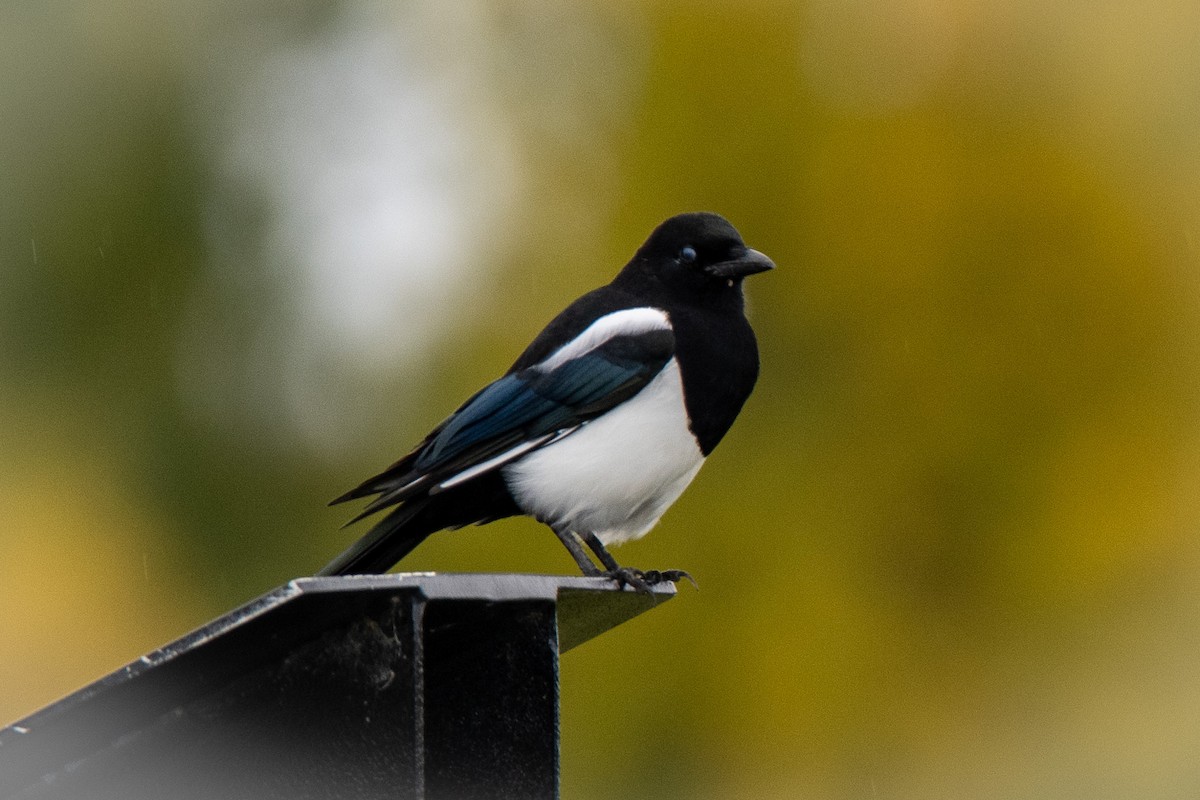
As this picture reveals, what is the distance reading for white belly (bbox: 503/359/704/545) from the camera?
4.41m

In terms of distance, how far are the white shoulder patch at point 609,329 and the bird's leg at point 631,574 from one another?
0.41 meters

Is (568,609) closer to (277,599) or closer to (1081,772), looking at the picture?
(277,599)

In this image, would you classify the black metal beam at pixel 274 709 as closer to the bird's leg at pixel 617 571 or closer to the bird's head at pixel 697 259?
the bird's leg at pixel 617 571

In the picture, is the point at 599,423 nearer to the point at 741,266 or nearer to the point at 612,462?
the point at 612,462

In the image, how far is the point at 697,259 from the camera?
4.79 meters

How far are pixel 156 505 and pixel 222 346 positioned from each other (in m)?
1.31

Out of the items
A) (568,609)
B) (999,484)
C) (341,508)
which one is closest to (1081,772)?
(999,484)

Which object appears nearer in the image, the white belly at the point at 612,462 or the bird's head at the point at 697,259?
the white belly at the point at 612,462

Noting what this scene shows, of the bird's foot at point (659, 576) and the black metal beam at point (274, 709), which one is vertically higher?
the bird's foot at point (659, 576)

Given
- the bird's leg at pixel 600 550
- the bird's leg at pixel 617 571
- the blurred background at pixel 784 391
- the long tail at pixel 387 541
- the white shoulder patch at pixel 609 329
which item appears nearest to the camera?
the bird's leg at pixel 617 571

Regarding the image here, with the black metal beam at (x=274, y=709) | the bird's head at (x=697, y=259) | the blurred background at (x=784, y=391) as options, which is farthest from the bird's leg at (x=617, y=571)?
the blurred background at (x=784, y=391)

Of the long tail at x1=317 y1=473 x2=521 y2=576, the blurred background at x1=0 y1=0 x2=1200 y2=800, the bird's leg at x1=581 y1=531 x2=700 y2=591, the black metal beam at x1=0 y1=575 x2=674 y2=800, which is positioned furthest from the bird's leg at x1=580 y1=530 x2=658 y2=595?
the blurred background at x1=0 y1=0 x2=1200 y2=800

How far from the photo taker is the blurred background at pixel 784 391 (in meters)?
9.85

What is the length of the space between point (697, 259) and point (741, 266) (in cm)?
13
